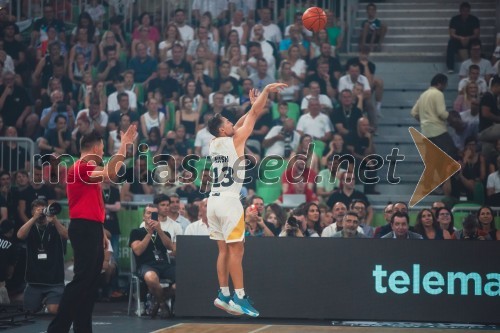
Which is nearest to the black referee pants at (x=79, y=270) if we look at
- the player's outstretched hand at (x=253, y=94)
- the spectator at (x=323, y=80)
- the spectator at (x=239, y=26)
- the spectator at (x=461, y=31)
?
the player's outstretched hand at (x=253, y=94)

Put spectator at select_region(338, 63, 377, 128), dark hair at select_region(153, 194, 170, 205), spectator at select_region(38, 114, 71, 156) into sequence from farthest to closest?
1. spectator at select_region(338, 63, 377, 128)
2. spectator at select_region(38, 114, 71, 156)
3. dark hair at select_region(153, 194, 170, 205)

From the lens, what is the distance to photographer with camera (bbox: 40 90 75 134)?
2327 cm

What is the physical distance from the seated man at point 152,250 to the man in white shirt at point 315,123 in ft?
15.9

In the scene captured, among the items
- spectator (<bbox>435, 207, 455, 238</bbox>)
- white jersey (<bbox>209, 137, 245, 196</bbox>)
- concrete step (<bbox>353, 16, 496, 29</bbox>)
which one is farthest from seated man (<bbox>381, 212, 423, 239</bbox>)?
concrete step (<bbox>353, 16, 496, 29</bbox>)

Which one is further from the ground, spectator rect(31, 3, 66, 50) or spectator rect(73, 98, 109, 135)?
spectator rect(31, 3, 66, 50)

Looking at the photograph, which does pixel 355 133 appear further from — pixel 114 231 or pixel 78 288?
pixel 78 288

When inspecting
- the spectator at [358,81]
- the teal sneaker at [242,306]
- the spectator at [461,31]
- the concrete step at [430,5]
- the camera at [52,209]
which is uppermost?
the concrete step at [430,5]

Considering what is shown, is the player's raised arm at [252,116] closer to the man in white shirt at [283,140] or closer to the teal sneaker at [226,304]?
the teal sneaker at [226,304]

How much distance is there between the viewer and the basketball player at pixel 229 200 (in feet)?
46.5

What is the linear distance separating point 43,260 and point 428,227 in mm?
6410

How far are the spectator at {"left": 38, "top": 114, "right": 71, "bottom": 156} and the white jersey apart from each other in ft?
29.3

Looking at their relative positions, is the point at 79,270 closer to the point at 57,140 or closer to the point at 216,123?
the point at 216,123

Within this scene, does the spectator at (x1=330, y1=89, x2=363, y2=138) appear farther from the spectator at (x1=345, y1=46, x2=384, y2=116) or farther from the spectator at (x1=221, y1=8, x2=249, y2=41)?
the spectator at (x1=221, y1=8, x2=249, y2=41)

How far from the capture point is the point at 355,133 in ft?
71.6
